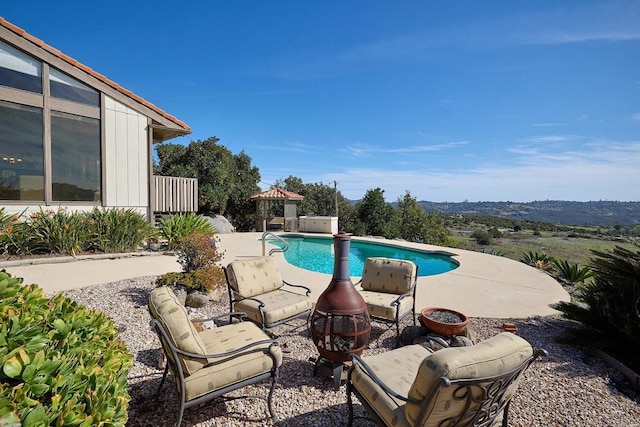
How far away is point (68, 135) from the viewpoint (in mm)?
8500

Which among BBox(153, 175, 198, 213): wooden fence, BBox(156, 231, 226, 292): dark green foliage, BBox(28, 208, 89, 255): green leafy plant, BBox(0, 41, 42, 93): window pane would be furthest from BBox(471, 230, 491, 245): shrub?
BBox(0, 41, 42, 93): window pane

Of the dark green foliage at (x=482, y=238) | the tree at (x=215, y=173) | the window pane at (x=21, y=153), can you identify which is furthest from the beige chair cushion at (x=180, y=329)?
the dark green foliage at (x=482, y=238)

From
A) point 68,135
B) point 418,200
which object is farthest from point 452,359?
point 418,200

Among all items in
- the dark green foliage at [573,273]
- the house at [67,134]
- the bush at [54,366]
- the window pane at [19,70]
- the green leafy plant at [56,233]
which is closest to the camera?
the bush at [54,366]

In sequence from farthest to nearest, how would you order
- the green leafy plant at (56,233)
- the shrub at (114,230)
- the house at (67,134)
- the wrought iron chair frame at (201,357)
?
the shrub at (114,230) → the house at (67,134) → the green leafy plant at (56,233) → the wrought iron chair frame at (201,357)

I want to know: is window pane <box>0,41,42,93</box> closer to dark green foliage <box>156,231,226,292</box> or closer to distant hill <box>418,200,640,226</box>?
dark green foliage <box>156,231,226,292</box>

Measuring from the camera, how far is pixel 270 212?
20.1 m

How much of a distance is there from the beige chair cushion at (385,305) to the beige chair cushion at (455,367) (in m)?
2.30

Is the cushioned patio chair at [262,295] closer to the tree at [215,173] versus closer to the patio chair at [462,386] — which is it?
→ the patio chair at [462,386]

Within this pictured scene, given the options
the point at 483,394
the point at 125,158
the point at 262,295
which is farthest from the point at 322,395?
the point at 125,158

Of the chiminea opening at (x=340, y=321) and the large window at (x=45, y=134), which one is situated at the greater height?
the large window at (x=45, y=134)

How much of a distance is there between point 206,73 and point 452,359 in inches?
654

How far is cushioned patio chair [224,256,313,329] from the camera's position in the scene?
392 cm

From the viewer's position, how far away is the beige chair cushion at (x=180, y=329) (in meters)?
2.31
